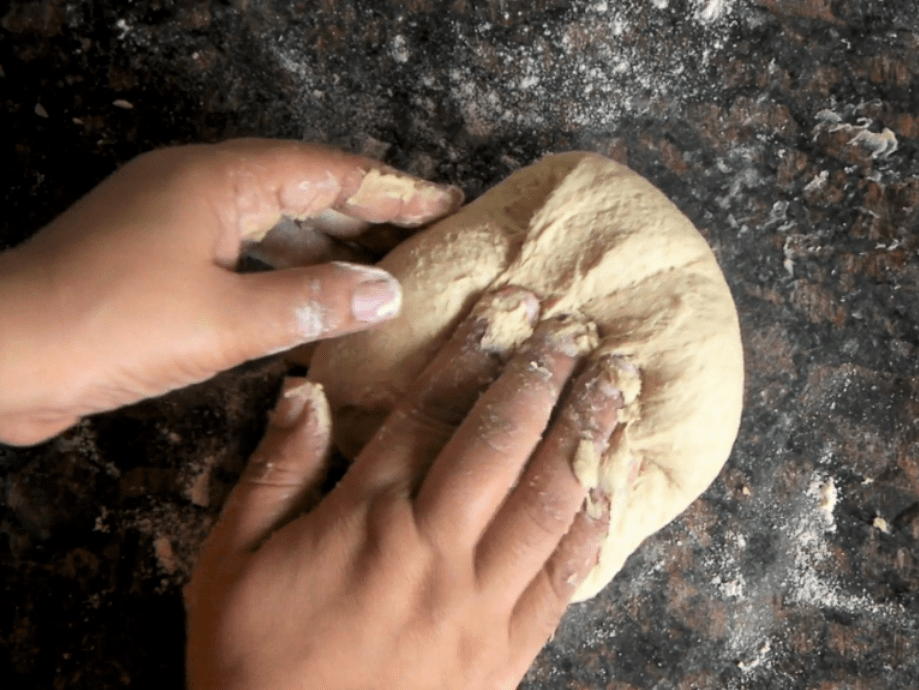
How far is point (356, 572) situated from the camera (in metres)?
1.03

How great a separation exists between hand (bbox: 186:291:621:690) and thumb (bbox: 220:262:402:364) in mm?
155

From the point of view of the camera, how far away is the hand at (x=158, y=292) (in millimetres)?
917

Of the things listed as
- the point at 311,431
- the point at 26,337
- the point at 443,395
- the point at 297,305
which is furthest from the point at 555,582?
the point at 26,337

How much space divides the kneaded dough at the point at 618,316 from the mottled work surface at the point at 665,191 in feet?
0.97

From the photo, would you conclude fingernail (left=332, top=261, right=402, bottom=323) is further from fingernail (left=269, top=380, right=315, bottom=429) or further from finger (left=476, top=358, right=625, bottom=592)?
finger (left=476, top=358, right=625, bottom=592)

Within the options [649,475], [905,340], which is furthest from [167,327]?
[905,340]

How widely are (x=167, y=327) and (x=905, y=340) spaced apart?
1.41 metres

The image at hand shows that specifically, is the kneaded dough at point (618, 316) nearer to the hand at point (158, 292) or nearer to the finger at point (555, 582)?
the finger at point (555, 582)

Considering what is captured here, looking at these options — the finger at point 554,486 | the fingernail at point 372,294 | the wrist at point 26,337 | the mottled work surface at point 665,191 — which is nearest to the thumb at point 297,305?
the fingernail at point 372,294

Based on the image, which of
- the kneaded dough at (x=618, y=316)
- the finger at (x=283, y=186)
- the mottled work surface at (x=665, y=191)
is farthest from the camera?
the mottled work surface at (x=665, y=191)

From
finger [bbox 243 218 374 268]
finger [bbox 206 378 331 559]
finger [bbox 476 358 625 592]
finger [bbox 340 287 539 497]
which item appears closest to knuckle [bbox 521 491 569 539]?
finger [bbox 476 358 625 592]

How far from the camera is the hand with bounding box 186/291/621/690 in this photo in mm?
1024

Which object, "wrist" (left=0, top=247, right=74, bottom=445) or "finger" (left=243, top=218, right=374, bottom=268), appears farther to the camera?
"finger" (left=243, top=218, right=374, bottom=268)

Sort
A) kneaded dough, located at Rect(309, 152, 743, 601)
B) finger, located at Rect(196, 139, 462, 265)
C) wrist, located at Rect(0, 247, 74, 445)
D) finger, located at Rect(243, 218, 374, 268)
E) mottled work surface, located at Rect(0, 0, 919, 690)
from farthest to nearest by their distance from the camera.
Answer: mottled work surface, located at Rect(0, 0, 919, 690)
finger, located at Rect(243, 218, 374, 268)
kneaded dough, located at Rect(309, 152, 743, 601)
finger, located at Rect(196, 139, 462, 265)
wrist, located at Rect(0, 247, 74, 445)
